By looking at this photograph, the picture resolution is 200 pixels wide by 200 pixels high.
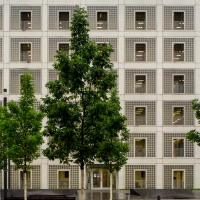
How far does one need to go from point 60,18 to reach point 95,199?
18.8 meters

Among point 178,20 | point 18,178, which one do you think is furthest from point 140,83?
point 18,178

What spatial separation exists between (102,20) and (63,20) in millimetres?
4238

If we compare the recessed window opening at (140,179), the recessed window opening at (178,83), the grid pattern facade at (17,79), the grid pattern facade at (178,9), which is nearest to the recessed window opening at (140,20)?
the grid pattern facade at (178,9)

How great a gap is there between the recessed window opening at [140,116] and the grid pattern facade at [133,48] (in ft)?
17.2

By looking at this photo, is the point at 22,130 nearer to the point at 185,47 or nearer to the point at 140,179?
the point at 140,179

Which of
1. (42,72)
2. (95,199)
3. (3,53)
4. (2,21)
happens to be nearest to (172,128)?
(95,199)

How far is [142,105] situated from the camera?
2747cm

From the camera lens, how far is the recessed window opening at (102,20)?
92.2ft

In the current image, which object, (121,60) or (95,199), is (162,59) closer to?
(121,60)

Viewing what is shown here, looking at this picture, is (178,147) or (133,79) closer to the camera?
(178,147)

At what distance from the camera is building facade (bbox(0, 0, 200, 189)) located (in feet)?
88.7

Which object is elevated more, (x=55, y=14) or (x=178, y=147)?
(x=55, y=14)

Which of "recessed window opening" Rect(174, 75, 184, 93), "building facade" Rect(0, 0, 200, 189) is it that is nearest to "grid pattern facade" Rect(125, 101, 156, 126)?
"building facade" Rect(0, 0, 200, 189)

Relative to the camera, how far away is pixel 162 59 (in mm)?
27781
